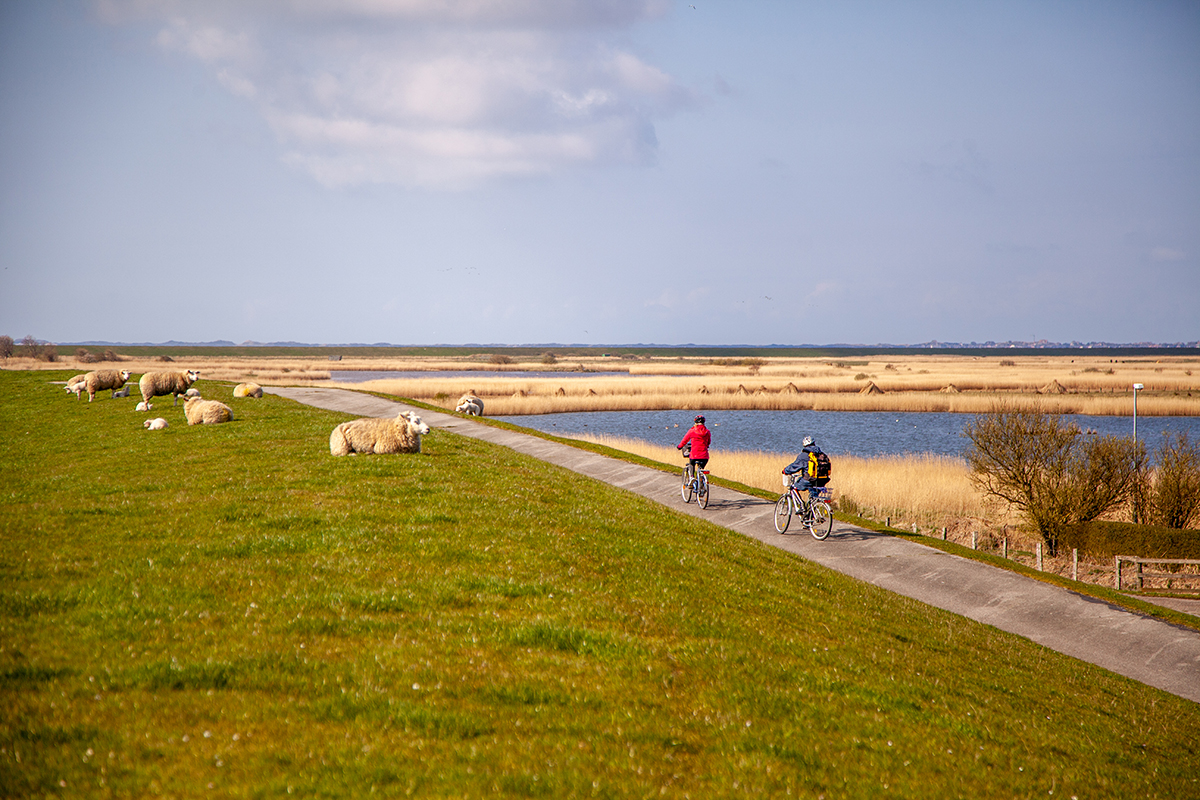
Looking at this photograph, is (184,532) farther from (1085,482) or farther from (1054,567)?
(1085,482)

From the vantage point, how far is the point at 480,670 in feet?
26.3

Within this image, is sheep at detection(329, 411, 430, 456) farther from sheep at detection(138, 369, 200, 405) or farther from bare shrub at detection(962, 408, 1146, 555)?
bare shrub at detection(962, 408, 1146, 555)

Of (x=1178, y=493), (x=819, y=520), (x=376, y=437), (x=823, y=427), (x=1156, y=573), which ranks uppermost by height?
(x=376, y=437)

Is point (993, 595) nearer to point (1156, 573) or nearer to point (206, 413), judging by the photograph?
point (1156, 573)

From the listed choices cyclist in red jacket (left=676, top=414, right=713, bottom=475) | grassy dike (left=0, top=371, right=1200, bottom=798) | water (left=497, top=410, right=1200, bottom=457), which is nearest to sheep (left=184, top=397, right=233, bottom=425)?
grassy dike (left=0, top=371, right=1200, bottom=798)

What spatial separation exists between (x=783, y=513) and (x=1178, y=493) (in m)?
21.4

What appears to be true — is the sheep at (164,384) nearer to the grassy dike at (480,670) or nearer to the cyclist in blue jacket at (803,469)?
the grassy dike at (480,670)

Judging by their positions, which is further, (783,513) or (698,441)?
(698,441)

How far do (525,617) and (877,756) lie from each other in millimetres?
4627

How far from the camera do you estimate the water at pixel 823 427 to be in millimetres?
60594

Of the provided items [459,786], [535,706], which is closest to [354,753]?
[459,786]

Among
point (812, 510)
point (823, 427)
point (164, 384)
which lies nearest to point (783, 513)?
point (812, 510)

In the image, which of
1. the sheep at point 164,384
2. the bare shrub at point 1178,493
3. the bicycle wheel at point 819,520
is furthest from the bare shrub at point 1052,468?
the sheep at point 164,384

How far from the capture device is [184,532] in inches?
501
